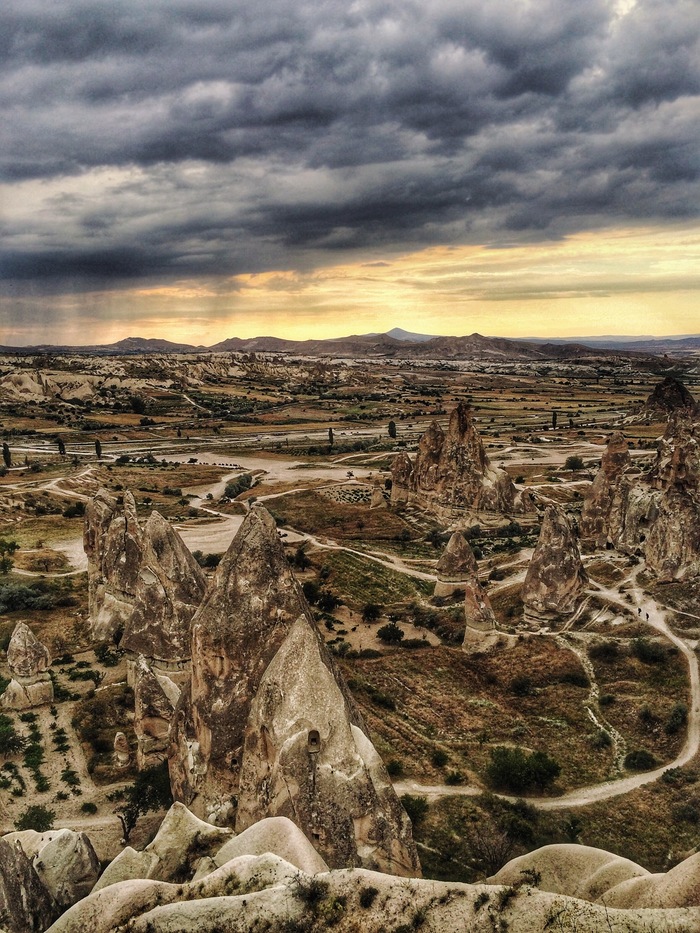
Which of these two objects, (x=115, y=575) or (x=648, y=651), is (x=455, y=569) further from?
(x=115, y=575)

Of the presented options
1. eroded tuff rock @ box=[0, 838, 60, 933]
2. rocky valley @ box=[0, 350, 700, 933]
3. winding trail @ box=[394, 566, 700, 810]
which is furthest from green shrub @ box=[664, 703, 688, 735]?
eroded tuff rock @ box=[0, 838, 60, 933]

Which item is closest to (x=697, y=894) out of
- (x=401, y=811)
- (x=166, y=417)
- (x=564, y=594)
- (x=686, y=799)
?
(x=401, y=811)

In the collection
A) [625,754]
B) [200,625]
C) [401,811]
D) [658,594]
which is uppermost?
[200,625]

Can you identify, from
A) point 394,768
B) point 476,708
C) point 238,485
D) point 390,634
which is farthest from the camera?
point 238,485

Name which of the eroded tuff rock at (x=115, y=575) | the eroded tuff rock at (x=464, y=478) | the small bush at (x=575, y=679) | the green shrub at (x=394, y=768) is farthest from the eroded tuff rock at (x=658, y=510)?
the eroded tuff rock at (x=115, y=575)

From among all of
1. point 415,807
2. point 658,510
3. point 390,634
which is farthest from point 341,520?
point 415,807

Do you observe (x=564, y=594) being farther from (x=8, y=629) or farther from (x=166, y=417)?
(x=166, y=417)
